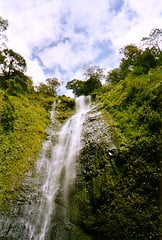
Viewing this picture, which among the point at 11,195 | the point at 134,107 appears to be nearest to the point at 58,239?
the point at 11,195

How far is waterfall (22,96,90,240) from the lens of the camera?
1059 centimetres

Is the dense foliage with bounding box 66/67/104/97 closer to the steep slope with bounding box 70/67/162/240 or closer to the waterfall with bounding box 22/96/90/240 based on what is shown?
the waterfall with bounding box 22/96/90/240

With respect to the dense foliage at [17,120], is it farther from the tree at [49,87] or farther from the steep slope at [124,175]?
the steep slope at [124,175]

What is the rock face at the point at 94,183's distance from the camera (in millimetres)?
10625

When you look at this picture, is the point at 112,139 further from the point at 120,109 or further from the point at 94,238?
the point at 94,238

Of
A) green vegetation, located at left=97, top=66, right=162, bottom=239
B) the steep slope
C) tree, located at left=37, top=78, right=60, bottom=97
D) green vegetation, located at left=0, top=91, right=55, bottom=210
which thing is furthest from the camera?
tree, located at left=37, top=78, right=60, bottom=97

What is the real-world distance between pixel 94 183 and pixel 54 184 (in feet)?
6.00

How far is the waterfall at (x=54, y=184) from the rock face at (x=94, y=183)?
0.38 metres

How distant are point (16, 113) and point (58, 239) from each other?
8.57 meters

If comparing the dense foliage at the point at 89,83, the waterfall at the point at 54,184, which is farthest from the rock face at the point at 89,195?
the dense foliage at the point at 89,83

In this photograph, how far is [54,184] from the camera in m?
12.5

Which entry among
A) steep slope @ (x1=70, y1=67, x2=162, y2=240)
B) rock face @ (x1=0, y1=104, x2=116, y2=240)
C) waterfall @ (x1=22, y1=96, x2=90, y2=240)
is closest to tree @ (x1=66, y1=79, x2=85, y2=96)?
waterfall @ (x1=22, y1=96, x2=90, y2=240)

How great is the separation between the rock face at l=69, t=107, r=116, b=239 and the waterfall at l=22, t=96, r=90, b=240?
0.38 meters

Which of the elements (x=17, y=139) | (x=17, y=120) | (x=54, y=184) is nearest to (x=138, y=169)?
(x=54, y=184)
